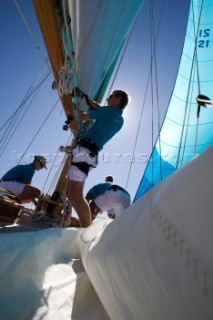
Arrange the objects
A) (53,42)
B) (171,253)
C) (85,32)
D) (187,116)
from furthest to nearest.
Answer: (187,116)
(85,32)
(53,42)
(171,253)

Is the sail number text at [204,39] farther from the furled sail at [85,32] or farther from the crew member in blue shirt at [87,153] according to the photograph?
the crew member in blue shirt at [87,153]

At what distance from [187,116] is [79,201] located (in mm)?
3484

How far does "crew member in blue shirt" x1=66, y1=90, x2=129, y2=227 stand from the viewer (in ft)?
5.19

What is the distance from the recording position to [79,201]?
158cm

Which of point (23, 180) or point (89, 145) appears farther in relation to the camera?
point (23, 180)

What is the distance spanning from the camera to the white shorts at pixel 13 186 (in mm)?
2605

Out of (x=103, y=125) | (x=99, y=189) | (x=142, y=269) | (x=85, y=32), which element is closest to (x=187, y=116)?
(x=99, y=189)

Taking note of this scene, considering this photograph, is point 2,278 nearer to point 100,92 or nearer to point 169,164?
point 100,92

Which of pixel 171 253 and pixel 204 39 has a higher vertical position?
pixel 204 39

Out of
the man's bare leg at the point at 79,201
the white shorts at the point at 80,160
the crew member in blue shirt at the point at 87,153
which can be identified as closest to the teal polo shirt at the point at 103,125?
the crew member in blue shirt at the point at 87,153

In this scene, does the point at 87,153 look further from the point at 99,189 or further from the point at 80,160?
the point at 99,189

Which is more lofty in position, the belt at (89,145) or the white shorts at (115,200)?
the belt at (89,145)

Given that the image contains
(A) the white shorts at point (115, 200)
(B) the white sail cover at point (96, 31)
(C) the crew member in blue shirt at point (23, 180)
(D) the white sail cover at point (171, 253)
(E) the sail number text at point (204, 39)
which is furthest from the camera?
(E) the sail number text at point (204, 39)

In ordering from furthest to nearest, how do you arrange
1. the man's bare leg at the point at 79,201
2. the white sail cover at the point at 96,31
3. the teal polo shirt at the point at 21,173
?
the teal polo shirt at the point at 21,173 < the white sail cover at the point at 96,31 < the man's bare leg at the point at 79,201
